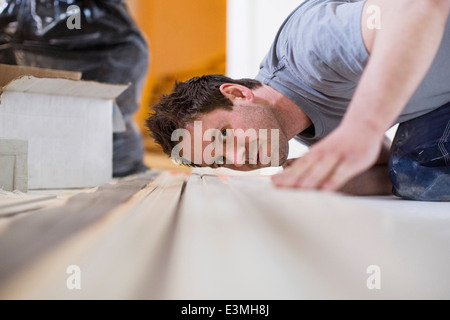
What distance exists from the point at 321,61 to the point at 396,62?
141 millimetres

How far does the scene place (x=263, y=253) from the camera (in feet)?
0.78

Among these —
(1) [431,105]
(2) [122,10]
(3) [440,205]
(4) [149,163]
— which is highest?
(2) [122,10]

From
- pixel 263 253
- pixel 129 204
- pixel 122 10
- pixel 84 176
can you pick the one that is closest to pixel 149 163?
pixel 122 10

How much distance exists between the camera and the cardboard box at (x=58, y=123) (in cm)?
45

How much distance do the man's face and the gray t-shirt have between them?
5 centimetres

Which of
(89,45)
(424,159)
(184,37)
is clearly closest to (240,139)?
(424,159)

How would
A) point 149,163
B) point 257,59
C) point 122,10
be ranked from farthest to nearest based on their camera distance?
1. point 149,163
2. point 122,10
3. point 257,59

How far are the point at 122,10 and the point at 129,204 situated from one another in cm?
81

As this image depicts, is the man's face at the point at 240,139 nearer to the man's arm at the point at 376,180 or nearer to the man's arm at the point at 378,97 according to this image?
the man's arm at the point at 378,97

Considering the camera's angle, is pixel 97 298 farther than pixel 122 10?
No

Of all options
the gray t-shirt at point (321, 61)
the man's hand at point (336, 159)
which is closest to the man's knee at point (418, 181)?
the gray t-shirt at point (321, 61)

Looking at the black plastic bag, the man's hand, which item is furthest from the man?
the black plastic bag

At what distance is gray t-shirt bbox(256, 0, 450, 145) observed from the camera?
0.39 m
